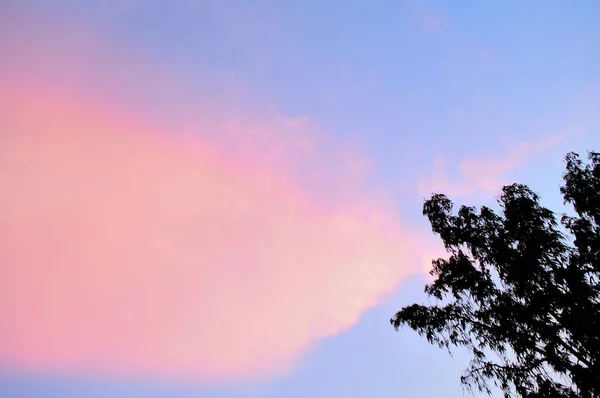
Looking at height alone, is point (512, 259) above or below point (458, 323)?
above

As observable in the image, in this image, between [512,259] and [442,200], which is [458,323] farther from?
[442,200]

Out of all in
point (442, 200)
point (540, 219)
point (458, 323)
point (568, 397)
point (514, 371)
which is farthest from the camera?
point (442, 200)

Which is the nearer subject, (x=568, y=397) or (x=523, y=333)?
(x=568, y=397)

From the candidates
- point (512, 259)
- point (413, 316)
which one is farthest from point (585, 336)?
point (413, 316)

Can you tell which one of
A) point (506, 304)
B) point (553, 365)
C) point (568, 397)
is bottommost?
point (568, 397)

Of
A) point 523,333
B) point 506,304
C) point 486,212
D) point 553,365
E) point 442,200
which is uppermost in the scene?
point 442,200

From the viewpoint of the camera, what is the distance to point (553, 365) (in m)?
15.8

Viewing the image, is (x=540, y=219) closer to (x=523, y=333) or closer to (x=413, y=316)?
(x=523, y=333)

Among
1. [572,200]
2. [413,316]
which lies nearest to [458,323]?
[413,316]

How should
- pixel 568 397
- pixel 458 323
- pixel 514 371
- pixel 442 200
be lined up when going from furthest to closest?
pixel 442 200
pixel 458 323
pixel 514 371
pixel 568 397

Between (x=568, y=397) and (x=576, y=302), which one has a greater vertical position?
(x=576, y=302)

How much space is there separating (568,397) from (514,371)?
1961mm

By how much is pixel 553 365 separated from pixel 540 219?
6.21 metres

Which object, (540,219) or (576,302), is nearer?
(576,302)
